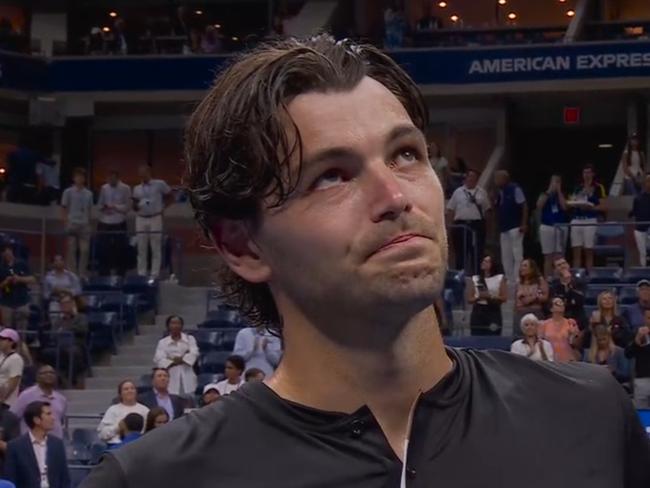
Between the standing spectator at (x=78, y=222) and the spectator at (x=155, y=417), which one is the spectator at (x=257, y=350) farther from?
the standing spectator at (x=78, y=222)

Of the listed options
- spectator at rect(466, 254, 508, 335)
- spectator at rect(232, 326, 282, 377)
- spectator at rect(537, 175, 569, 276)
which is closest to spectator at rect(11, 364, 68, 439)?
spectator at rect(232, 326, 282, 377)

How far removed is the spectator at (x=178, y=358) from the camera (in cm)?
1468

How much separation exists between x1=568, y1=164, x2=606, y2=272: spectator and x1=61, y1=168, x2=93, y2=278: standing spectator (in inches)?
247

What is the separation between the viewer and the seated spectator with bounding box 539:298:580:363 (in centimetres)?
1298

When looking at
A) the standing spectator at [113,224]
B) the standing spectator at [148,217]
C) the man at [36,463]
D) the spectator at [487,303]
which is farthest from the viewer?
the standing spectator at [113,224]

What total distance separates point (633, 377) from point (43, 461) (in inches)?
182

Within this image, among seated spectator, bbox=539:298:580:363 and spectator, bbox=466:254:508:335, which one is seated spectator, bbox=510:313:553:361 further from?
spectator, bbox=466:254:508:335

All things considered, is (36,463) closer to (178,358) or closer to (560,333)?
(178,358)

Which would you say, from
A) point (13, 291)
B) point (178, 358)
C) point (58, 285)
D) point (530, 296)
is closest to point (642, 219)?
point (530, 296)

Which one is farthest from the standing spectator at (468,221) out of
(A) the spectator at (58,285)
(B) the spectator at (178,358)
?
(A) the spectator at (58,285)

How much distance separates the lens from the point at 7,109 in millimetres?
26672

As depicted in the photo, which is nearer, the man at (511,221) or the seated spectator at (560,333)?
the seated spectator at (560,333)

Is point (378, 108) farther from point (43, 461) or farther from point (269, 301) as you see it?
point (43, 461)

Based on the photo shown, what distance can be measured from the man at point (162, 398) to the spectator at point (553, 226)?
6244 mm
